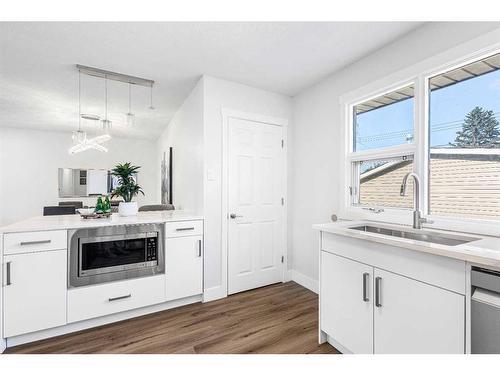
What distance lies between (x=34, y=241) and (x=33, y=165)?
518cm

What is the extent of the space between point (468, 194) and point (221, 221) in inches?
85.9

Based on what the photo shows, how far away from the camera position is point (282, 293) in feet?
9.23

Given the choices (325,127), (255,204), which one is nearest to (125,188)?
(255,204)

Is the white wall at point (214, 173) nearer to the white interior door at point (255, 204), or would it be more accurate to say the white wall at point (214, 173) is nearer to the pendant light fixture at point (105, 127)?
the white interior door at point (255, 204)

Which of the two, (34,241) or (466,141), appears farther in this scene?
(34,241)

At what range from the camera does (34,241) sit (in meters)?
1.88

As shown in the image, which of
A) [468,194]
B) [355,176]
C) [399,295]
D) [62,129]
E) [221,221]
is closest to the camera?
[399,295]

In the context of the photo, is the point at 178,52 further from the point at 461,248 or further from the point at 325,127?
the point at 461,248

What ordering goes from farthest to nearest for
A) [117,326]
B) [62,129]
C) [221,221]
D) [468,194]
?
1. [62,129]
2. [221,221]
3. [117,326]
4. [468,194]

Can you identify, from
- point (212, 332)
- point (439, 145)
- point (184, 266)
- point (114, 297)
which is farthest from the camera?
point (184, 266)

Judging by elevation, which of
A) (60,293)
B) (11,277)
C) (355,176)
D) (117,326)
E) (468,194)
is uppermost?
(355,176)

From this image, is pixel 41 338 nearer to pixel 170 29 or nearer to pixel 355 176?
pixel 170 29

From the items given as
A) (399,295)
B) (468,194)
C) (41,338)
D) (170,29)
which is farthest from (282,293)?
(170,29)

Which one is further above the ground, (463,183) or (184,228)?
(463,183)
